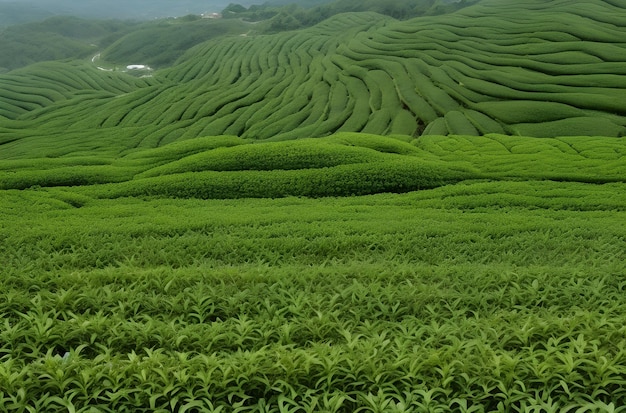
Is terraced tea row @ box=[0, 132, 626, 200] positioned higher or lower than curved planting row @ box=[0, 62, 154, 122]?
higher

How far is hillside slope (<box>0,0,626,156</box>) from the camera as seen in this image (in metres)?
32.7

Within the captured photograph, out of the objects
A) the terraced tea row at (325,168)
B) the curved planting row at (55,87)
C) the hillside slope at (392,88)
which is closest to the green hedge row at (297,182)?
the terraced tea row at (325,168)

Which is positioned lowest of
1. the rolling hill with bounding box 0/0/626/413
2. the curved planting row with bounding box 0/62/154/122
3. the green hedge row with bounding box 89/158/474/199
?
the curved planting row with bounding box 0/62/154/122

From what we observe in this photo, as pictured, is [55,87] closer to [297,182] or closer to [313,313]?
[297,182]

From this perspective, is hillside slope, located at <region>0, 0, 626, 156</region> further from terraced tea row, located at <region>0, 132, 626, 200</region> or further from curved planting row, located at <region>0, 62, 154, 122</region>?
terraced tea row, located at <region>0, 132, 626, 200</region>

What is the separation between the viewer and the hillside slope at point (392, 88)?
107 feet

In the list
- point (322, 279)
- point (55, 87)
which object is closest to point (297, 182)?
point (322, 279)

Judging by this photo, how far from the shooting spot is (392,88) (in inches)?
1597

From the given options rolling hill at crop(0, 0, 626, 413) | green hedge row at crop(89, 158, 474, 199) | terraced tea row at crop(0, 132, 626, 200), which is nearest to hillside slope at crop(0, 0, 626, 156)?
rolling hill at crop(0, 0, 626, 413)

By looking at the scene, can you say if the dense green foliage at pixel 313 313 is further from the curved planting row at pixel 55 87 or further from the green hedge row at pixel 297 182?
the curved planting row at pixel 55 87

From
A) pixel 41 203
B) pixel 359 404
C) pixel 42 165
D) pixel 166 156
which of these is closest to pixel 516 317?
pixel 359 404

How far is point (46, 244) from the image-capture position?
927 cm

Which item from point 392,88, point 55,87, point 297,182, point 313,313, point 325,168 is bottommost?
point 55,87

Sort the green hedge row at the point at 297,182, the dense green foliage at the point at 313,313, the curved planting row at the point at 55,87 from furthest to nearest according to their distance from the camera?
1. the curved planting row at the point at 55,87
2. the green hedge row at the point at 297,182
3. the dense green foliage at the point at 313,313
